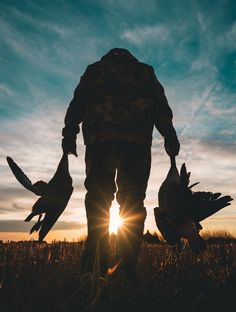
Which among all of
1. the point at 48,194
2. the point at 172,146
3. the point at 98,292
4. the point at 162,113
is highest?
the point at 162,113

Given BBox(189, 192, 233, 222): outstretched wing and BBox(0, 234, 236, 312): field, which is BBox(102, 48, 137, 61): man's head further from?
BBox(0, 234, 236, 312): field

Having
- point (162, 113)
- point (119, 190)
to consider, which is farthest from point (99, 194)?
point (162, 113)

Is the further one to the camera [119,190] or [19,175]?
[119,190]

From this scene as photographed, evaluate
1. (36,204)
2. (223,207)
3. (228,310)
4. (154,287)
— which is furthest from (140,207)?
(228,310)

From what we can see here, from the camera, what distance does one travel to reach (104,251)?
3.35 m

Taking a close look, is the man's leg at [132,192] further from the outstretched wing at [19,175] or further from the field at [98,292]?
the outstretched wing at [19,175]

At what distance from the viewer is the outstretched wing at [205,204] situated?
134 inches

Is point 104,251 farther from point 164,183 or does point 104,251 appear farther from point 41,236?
point 164,183

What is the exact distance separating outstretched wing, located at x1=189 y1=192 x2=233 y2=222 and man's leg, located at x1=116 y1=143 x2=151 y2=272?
1.87ft

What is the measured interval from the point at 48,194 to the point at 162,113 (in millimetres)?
1779

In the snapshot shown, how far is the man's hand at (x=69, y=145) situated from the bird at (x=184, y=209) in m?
1.18

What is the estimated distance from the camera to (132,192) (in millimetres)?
3607

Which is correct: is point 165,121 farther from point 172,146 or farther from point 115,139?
point 115,139

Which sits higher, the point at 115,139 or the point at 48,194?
the point at 115,139
